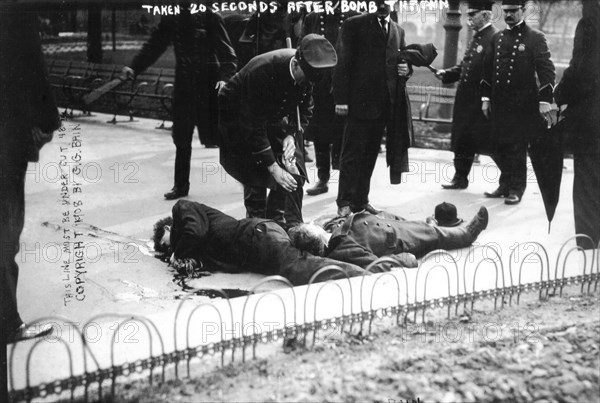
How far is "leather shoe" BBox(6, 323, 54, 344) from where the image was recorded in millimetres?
4859

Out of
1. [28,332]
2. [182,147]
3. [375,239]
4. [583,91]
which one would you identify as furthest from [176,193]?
[583,91]

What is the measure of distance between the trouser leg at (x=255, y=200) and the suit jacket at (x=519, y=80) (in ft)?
10.4

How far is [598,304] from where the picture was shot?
238 inches

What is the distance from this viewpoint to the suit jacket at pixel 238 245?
19.5 ft

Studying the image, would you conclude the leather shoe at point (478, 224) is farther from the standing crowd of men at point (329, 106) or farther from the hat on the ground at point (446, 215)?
the hat on the ground at point (446, 215)

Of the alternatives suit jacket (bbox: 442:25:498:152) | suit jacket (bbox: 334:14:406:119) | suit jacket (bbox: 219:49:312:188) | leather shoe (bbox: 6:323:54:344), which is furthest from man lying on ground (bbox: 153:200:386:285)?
suit jacket (bbox: 442:25:498:152)

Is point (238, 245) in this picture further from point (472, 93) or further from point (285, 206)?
point (472, 93)

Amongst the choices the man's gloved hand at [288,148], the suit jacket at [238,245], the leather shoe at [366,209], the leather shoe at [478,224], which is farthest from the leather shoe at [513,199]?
the suit jacket at [238,245]

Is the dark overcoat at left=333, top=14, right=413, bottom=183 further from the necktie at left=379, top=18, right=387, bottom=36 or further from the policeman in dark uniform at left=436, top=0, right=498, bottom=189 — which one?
the policeman in dark uniform at left=436, top=0, right=498, bottom=189

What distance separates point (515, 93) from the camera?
8438 millimetres

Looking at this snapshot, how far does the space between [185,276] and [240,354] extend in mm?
1531

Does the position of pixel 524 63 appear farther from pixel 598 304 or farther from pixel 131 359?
pixel 131 359

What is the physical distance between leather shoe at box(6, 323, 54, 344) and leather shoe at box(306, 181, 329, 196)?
168 inches

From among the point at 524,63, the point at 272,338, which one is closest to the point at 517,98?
the point at 524,63
